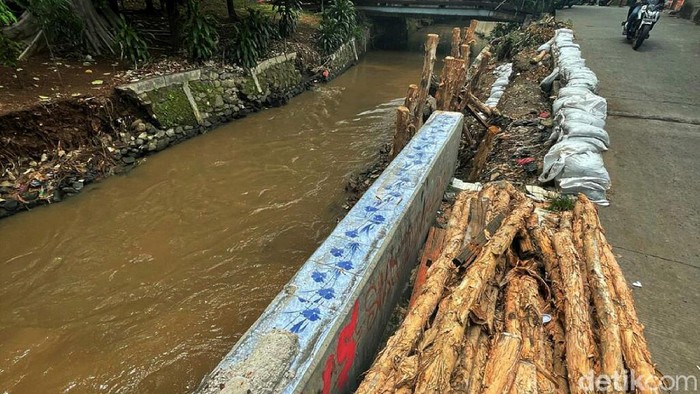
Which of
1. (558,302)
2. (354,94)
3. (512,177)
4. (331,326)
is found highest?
(331,326)

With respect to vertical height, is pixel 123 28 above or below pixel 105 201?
above

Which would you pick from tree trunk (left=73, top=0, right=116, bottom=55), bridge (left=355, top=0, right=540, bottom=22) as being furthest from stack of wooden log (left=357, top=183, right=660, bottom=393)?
bridge (left=355, top=0, right=540, bottom=22)

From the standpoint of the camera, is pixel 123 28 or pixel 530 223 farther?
pixel 123 28

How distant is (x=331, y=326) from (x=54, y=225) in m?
5.98

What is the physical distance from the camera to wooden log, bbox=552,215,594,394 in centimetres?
230

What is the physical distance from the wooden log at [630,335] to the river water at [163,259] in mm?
3735

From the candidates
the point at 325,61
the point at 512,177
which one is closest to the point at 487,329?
the point at 512,177

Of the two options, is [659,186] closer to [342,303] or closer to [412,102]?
[412,102]

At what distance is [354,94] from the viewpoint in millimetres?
13758

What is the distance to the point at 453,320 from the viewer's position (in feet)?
8.24

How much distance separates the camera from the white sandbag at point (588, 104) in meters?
6.01

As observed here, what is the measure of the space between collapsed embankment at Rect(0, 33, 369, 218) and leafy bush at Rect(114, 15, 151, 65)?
3.00ft

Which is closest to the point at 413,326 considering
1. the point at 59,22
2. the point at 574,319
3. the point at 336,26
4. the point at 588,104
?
the point at 574,319

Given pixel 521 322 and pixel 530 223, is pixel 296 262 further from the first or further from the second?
pixel 521 322
